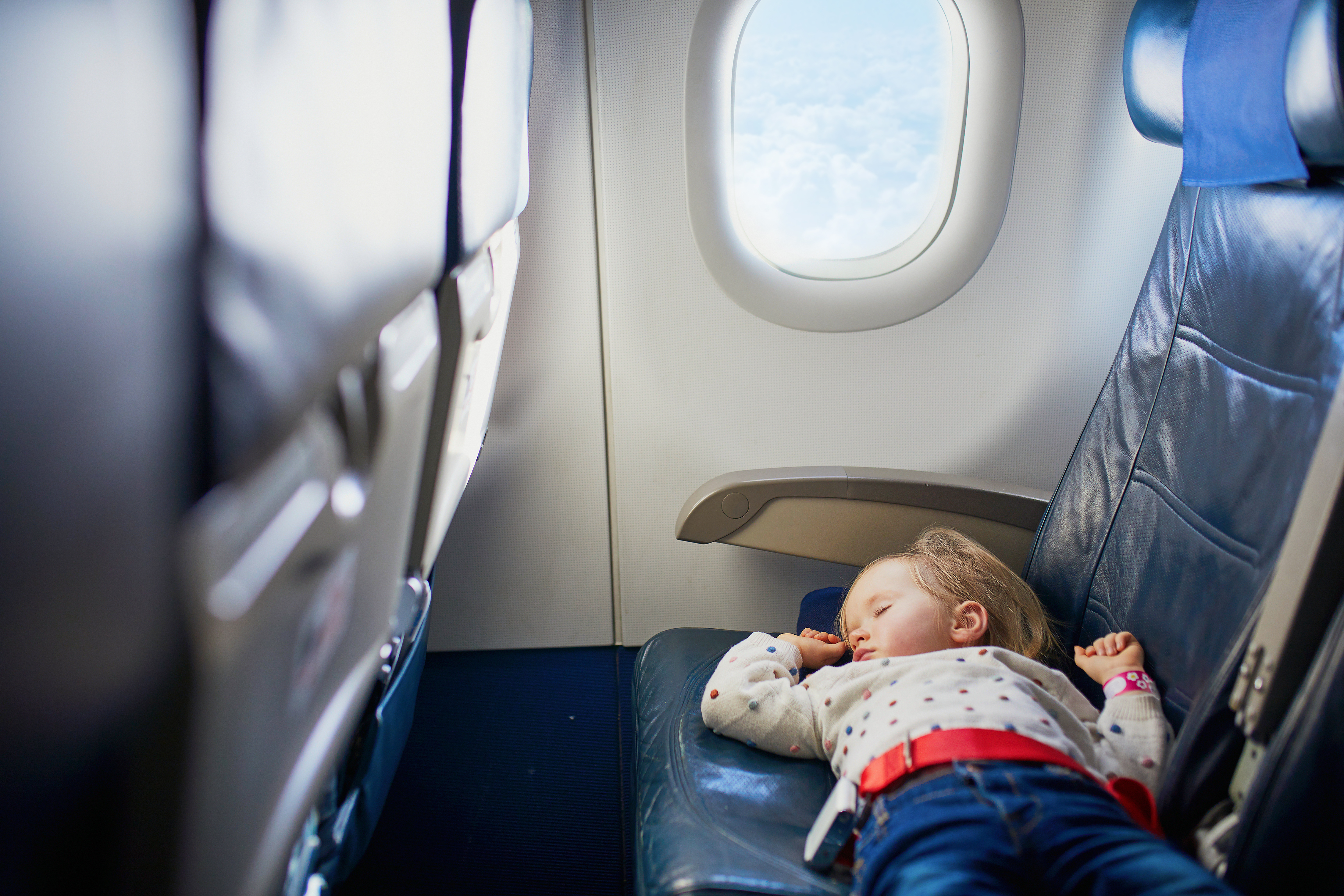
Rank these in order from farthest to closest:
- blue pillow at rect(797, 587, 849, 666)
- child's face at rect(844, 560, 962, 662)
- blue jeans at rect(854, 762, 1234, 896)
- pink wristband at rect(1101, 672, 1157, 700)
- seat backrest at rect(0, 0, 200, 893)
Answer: blue pillow at rect(797, 587, 849, 666)
child's face at rect(844, 560, 962, 662)
pink wristband at rect(1101, 672, 1157, 700)
blue jeans at rect(854, 762, 1234, 896)
seat backrest at rect(0, 0, 200, 893)

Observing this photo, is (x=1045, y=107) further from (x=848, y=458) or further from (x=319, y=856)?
(x=319, y=856)

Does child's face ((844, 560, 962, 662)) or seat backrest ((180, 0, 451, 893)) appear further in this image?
child's face ((844, 560, 962, 662))

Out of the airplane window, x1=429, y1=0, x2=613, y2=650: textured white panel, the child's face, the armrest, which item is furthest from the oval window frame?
the child's face

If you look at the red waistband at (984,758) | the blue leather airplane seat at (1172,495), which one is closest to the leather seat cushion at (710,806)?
the blue leather airplane seat at (1172,495)

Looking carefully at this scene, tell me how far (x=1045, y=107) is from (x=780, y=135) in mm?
527

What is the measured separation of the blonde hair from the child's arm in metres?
0.13

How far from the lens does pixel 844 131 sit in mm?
1755

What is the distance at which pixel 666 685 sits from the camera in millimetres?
1401

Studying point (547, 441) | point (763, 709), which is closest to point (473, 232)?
point (763, 709)

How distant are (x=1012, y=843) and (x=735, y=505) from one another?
36.3 inches

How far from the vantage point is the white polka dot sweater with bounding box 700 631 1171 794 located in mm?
1017

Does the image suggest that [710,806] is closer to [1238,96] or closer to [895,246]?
[1238,96]

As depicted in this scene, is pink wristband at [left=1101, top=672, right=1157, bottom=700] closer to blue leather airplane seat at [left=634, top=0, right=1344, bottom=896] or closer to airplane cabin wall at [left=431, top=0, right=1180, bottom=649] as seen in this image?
blue leather airplane seat at [left=634, top=0, right=1344, bottom=896]

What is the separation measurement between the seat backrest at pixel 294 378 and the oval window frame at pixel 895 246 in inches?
45.2
